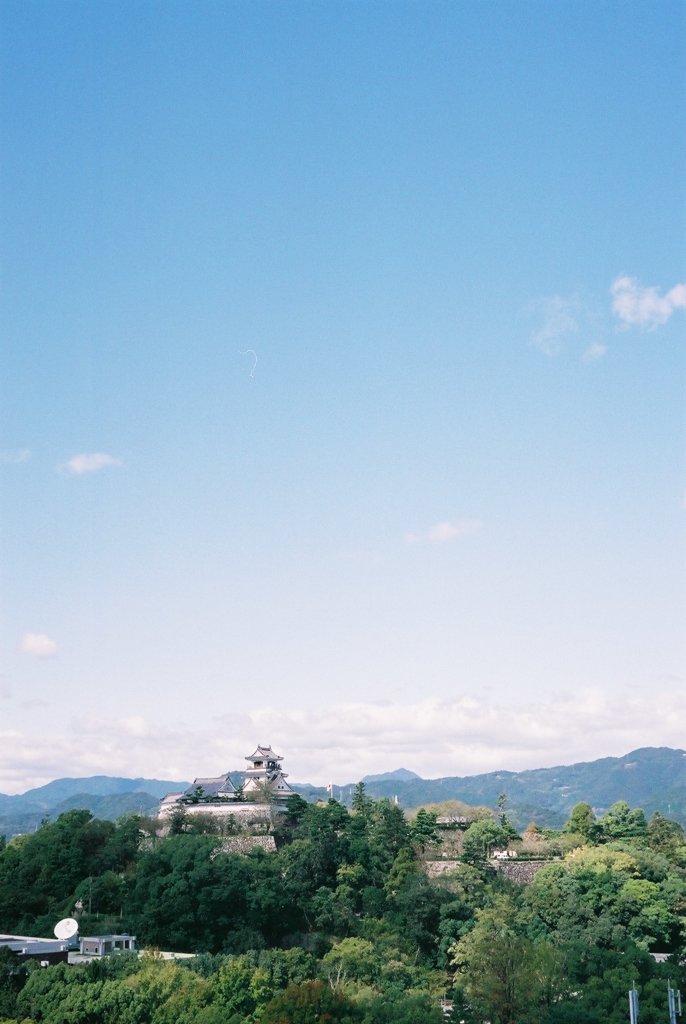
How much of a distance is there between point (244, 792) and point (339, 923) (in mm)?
19377

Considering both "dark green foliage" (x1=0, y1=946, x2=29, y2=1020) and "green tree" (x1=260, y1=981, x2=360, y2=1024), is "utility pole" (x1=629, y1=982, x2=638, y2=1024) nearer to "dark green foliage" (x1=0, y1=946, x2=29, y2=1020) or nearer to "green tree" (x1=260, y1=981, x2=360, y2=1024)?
"green tree" (x1=260, y1=981, x2=360, y2=1024)

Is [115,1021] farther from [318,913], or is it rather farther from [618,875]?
[618,875]

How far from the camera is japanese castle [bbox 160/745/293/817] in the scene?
5138 centimetres

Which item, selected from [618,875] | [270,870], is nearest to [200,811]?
[270,870]

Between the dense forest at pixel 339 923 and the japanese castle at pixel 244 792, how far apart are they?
3392mm

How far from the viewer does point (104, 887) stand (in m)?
36.3

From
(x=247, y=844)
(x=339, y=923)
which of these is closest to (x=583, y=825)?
(x=247, y=844)

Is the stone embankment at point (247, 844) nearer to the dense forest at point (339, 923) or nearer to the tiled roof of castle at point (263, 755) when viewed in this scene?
the dense forest at point (339, 923)

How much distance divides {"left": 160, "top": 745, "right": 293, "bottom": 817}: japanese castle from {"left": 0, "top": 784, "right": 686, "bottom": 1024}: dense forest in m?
3.39

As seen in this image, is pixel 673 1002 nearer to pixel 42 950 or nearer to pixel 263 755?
pixel 42 950

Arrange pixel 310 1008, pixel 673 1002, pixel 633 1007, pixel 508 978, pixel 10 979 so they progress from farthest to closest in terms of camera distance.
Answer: pixel 10 979 < pixel 508 978 < pixel 673 1002 < pixel 310 1008 < pixel 633 1007

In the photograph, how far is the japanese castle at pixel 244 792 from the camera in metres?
51.4

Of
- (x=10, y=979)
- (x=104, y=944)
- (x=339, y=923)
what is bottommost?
(x=339, y=923)

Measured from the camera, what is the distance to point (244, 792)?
2172 inches
